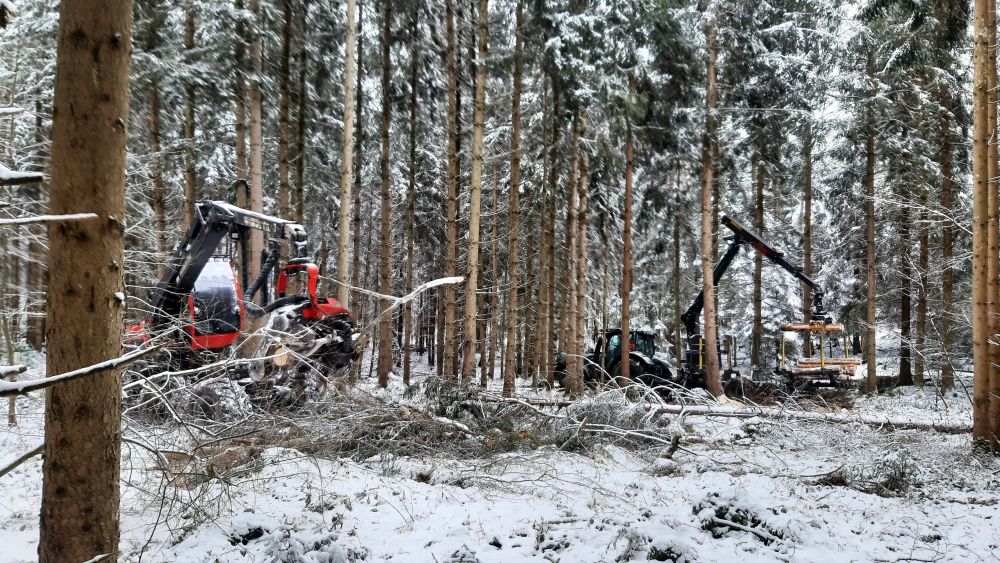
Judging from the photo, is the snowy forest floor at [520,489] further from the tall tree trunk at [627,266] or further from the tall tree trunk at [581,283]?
the tall tree trunk at [627,266]

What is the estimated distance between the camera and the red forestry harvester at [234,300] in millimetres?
7875

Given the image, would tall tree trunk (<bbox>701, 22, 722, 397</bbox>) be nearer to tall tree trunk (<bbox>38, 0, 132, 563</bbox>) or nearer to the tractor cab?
the tractor cab

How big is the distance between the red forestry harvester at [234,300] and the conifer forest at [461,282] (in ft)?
0.21

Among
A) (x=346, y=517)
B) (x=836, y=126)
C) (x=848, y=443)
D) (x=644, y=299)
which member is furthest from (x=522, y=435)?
(x=644, y=299)

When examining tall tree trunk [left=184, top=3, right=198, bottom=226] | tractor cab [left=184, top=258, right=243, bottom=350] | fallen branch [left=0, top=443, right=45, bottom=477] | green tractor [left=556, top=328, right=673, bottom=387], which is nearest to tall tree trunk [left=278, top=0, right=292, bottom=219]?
tall tree trunk [left=184, top=3, right=198, bottom=226]

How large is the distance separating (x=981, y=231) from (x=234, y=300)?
440 inches

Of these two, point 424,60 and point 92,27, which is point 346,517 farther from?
point 424,60

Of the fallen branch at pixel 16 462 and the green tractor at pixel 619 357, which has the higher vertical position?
the fallen branch at pixel 16 462

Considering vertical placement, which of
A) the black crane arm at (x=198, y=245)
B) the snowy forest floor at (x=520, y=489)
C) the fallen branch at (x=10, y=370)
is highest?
the black crane arm at (x=198, y=245)

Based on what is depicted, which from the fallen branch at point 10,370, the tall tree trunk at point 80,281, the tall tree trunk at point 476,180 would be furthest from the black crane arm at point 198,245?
the fallen branch at point 10,370

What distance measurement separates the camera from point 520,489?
5.69m

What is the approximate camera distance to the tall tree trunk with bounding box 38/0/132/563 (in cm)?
196

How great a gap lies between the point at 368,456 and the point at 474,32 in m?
9.80

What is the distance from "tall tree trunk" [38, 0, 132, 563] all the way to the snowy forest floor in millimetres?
1368
